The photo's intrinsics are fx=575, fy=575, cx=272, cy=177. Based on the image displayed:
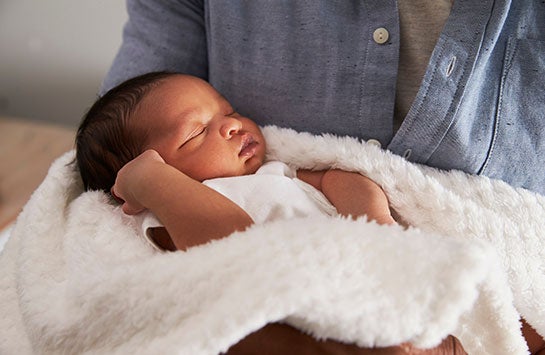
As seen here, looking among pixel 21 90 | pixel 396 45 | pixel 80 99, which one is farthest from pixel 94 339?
pixel 21 90

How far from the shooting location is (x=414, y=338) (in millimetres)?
522

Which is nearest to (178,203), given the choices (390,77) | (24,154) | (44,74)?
(390,77)

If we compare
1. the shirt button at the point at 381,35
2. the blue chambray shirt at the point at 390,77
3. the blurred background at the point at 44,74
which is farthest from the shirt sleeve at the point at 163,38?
the blurred background at the point at 44,74

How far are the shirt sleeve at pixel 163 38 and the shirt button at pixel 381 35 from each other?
1.11 ft

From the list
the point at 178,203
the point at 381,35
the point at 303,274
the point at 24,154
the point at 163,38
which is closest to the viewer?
the point at 303,274

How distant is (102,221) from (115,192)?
0.05 metres

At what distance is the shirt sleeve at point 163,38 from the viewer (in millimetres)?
978

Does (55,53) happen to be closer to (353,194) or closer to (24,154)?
(24,154)

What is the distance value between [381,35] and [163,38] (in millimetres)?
396

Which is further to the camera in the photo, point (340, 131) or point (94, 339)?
point (340, 131)

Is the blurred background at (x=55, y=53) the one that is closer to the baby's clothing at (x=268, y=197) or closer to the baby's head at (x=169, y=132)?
the baby's head at (x=169, y=132)

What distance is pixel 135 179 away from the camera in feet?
2.40

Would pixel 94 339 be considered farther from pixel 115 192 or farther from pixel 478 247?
pixel 478 247

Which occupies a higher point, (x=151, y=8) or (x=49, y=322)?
(x=151, y=8)
